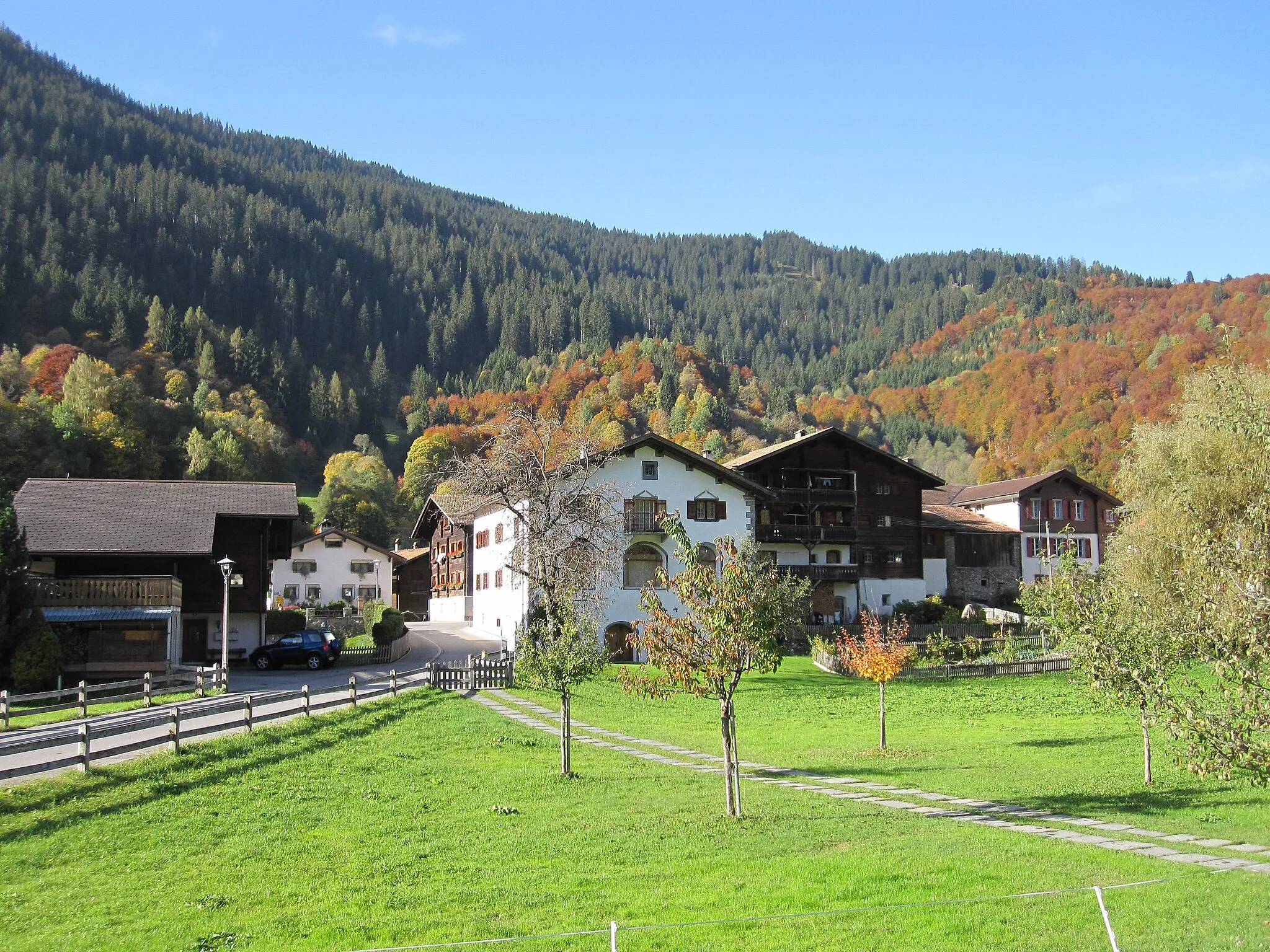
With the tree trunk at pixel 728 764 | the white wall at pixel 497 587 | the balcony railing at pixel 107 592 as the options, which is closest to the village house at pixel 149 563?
the balcony railing at pixel 107 592

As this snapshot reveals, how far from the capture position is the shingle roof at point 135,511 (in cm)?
4700

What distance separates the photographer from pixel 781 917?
37.0ft

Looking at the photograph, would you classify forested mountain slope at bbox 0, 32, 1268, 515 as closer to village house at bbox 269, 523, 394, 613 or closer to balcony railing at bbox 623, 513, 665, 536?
village house at bbox 269, 523, 394, 613

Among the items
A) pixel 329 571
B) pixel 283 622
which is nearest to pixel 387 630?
pixel 283 622

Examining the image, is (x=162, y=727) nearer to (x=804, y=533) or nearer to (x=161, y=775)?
(x=161, y=775)

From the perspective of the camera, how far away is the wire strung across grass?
10.3 meters

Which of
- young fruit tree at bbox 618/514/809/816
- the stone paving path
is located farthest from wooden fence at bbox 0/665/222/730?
young fruit tree at bbox 618/514/809/816

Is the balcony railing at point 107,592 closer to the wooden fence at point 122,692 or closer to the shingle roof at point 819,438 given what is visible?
the wooden fence at point 122,692

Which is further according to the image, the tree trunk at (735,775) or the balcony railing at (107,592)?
the balcony railing at (107,592)

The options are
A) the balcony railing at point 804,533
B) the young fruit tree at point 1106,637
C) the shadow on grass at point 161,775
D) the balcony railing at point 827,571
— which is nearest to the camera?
the shadow on grass at point 161,775

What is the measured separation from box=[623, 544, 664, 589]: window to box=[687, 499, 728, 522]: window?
3.02 m

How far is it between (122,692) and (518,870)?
1081 inches

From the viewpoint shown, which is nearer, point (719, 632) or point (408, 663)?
point (719, 632)

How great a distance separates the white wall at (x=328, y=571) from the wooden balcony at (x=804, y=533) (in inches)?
1398
